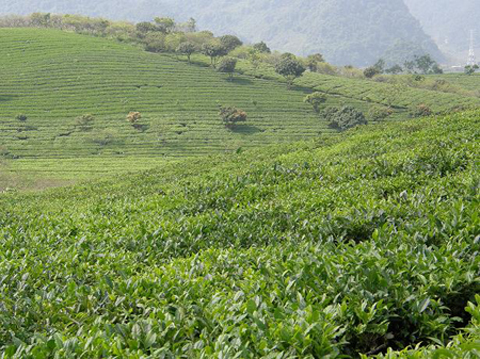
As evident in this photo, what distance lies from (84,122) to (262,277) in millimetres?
83175

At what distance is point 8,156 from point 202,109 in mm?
37930

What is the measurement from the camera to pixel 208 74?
112312mm

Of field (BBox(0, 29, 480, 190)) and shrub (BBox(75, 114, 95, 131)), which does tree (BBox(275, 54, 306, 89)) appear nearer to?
field (BBox(0, 29, 480, 190))

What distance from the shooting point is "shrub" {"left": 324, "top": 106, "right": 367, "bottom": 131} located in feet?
283

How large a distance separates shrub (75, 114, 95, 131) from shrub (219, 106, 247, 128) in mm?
23920

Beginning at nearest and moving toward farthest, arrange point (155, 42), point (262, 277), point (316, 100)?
point (262, 277)
point (316, 100)
point (155, 42)

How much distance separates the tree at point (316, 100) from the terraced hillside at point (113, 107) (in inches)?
97.5

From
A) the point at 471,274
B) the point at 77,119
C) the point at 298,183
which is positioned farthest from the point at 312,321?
the point at 77,119

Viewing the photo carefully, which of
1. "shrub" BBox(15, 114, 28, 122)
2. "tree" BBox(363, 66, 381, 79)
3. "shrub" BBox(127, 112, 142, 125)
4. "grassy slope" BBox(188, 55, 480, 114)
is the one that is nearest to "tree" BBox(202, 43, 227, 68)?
"grassy slope" BBox(188, 55, 480, 114)

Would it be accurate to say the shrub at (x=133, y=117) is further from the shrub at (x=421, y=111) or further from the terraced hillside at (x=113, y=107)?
the shrub at (x=421, y=111)

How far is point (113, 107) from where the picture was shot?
92.4m

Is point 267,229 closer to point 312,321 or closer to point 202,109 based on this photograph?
point 312,321

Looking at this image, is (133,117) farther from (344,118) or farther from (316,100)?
(344,118)

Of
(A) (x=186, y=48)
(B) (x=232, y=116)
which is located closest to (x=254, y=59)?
(A) (x=186, y=48)
